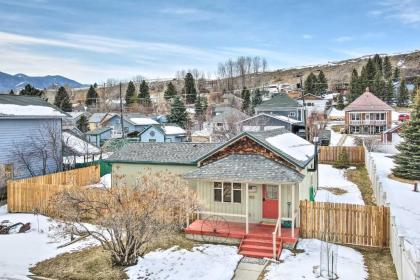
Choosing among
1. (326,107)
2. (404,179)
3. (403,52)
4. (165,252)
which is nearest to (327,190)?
(404,179)

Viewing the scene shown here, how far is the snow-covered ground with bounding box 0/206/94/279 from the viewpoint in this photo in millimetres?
14539

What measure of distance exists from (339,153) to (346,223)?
23.5 metres

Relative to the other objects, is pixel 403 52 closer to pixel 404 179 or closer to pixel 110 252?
pixel 404 179

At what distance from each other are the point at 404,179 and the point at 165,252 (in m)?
23.5

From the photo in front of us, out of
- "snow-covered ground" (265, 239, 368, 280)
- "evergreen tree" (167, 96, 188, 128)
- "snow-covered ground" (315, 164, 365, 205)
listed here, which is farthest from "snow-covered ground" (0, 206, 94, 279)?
"evergreen tree" (167, 96, 188, 128)

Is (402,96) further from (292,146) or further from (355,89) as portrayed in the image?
(292,146)

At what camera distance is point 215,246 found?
16.5m

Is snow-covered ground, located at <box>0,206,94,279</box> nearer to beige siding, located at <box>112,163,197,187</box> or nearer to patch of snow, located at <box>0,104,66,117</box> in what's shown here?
beige siding, located at <box>112,163,197,187</box>

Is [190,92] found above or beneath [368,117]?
above

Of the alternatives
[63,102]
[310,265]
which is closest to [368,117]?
[310,265]

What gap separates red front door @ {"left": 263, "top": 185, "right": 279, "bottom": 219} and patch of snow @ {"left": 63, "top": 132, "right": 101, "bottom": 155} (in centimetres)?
2071

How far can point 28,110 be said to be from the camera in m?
27.9

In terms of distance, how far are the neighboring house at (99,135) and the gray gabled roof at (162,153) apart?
40.5m

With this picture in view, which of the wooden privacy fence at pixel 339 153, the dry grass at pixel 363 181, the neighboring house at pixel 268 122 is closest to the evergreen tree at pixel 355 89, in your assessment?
the neighboring house at pixel 268 122
